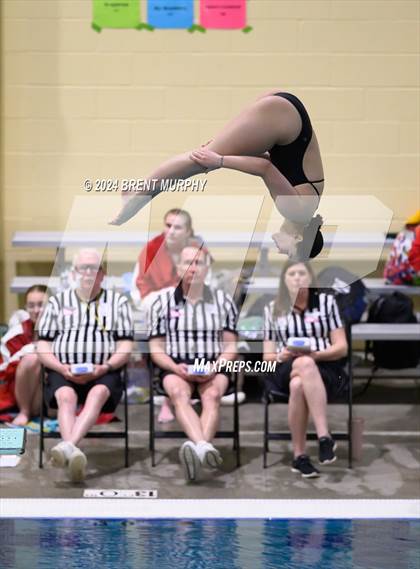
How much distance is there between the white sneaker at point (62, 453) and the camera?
4.29 metres

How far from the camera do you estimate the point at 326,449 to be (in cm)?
446

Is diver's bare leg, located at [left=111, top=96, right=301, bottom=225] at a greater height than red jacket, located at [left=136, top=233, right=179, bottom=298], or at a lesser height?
greater

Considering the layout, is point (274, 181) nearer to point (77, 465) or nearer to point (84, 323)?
point (84, 323)

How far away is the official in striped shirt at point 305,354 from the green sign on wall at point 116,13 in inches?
35.1

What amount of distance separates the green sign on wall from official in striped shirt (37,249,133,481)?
22.9 inches

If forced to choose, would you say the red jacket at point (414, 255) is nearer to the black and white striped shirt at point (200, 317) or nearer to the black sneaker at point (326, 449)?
the black and white striped shirt at point (200, 317)

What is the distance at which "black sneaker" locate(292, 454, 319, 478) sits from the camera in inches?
177

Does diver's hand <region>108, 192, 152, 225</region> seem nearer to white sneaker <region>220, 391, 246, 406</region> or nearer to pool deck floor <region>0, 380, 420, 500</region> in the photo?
pool deck floor <region>0, 380, 420, 500</region>

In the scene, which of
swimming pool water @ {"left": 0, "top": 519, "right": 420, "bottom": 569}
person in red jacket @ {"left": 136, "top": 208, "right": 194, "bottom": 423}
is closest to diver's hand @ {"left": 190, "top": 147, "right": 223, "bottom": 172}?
person in red jacket @ {"left": 136, "top": 208, "right": 194, "bottom": 423}

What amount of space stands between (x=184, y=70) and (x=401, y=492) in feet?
6.35

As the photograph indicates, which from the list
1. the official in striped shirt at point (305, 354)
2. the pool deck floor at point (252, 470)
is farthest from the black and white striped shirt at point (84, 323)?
the pool deck floor at point (252, 470)

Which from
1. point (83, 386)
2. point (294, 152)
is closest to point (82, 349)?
point (83, 386)

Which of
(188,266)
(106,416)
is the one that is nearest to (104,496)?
(106,416)

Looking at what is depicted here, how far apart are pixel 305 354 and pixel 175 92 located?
49.9 inches
